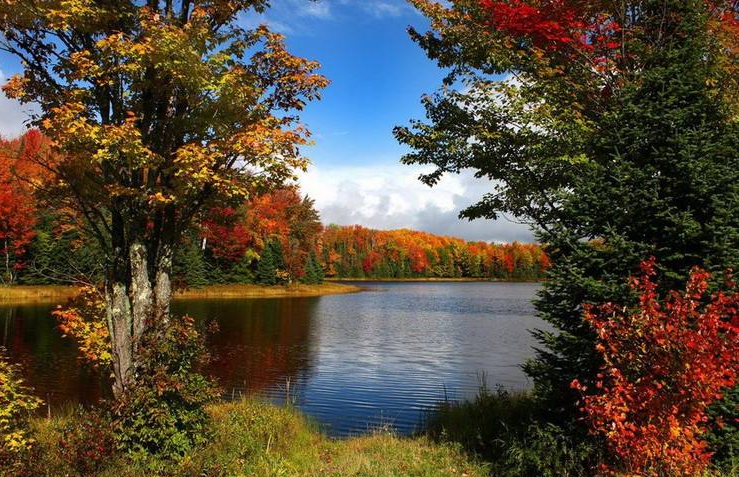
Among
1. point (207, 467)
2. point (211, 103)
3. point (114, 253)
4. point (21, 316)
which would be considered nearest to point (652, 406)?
point (207, 467)

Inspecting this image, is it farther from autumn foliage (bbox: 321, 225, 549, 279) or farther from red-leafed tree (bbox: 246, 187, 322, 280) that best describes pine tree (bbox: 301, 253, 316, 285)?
autumn foliage (bbox: 321, 225, 549, 279)

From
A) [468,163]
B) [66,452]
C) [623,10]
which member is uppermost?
[623,10]

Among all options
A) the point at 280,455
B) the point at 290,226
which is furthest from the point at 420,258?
the point at 280,455

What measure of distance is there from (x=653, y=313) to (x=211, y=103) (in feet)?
Result: 24.7

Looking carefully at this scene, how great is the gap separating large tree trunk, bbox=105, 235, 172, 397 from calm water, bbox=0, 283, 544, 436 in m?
4.42

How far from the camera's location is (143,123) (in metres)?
9.37

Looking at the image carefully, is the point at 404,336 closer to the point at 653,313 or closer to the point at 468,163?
the point at 468,163

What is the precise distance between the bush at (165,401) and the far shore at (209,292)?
2352 cm

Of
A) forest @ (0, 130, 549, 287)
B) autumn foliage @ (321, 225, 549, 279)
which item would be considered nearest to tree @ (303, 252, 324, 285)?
forest @ (0, 130, 549, 287)

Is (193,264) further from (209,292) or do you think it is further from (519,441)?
(519,441)

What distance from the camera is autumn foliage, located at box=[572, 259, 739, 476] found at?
555 centimetres

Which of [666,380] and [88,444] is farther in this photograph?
[88,444]

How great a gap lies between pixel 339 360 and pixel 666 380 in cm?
1873

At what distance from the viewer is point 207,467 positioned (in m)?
8.04
